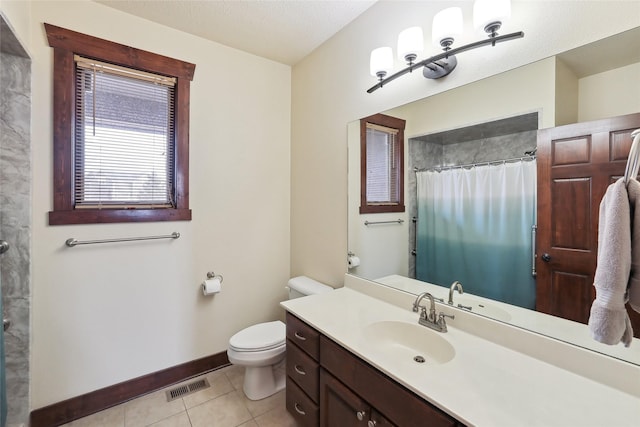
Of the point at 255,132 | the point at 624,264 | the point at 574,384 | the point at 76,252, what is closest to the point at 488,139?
the point at 624,264

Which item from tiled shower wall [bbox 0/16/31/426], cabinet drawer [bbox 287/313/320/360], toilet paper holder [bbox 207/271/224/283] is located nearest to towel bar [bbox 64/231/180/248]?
tiled shower wall [bbox 0/16/31/426]

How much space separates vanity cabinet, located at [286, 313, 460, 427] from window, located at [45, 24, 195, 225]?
4.22 feet

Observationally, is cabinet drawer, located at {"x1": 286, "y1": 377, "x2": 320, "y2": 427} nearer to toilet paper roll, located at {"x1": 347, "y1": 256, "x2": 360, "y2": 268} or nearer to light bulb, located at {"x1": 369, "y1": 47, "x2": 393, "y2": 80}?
toilet paper roll, located at {"x1": 347, "y1": 256, "x2": 360, "y2": 268}

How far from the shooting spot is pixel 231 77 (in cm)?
228

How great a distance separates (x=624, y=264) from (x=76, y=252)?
8.15 ft

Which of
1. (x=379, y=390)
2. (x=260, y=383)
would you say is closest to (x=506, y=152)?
(x=379, y=390)

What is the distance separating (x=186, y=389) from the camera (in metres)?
2.02

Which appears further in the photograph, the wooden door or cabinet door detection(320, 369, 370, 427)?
cabinet door detection(320, 369, 370, 427)

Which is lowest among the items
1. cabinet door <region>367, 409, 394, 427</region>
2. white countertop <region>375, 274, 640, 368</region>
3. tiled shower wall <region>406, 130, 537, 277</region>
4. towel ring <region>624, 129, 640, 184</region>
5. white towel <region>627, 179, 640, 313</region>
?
cabinet door <region>367, 409, 394, 427</region>

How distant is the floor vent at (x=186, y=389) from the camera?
1943 mm

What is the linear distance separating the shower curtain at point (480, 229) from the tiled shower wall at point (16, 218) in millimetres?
2207

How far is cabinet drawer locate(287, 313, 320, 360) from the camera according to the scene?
4.56 feet

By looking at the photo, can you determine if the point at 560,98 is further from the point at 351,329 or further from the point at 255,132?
the point at 255,132

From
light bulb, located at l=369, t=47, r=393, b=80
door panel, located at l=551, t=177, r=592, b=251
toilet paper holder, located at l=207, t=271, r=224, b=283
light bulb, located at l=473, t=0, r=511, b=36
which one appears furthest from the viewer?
toilet paper holder, located at l=207, t=271, r=224, b=283
